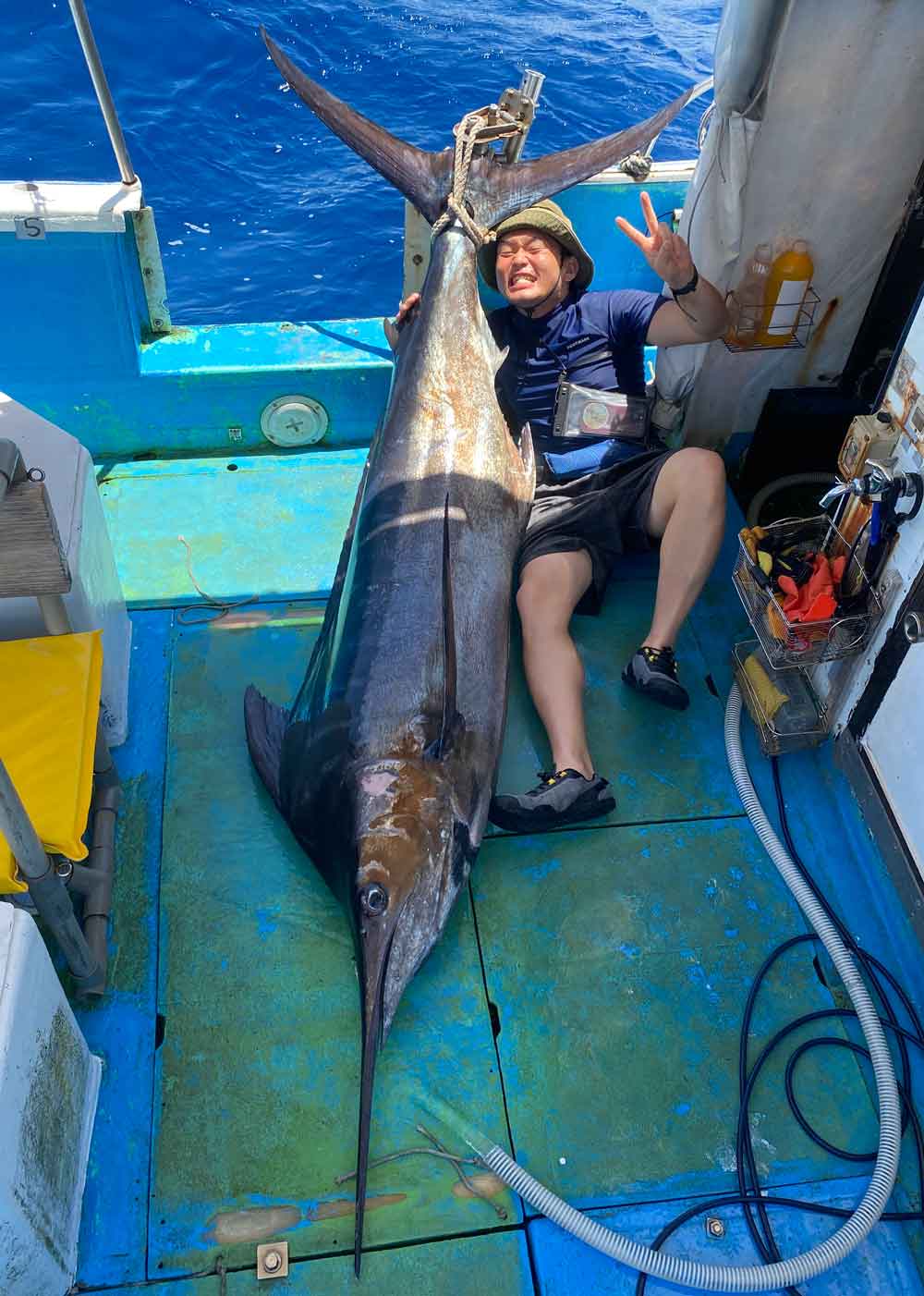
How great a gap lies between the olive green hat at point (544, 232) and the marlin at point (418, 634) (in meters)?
0.08

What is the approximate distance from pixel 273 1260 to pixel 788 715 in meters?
1.75

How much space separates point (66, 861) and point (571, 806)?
116cm

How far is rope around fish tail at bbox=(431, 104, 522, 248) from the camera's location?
3.19 metres

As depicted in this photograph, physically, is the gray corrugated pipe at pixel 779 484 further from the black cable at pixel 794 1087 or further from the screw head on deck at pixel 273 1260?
the screw head on deck at pixel 273 1260

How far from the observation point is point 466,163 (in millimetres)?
3242

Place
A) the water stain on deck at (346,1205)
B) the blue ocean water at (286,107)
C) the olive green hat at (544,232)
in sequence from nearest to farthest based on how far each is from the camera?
the water stain on deck at (346,1205) < the olive green hat at (544,232) < the blue ocean water at (286,107)

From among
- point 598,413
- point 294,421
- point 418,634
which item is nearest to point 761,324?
point 598,413

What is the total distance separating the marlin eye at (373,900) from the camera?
77.1 inches

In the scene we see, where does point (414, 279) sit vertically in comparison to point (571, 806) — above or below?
above

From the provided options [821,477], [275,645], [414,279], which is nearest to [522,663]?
[275,645]

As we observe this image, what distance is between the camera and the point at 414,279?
3645 mm

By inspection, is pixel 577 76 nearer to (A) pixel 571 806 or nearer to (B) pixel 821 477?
(B) pixel 821 477

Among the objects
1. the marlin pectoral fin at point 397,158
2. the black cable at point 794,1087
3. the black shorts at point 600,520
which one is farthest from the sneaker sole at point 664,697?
the marlin pectoral fin at point 397,158

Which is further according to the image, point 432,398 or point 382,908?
point 432,398
